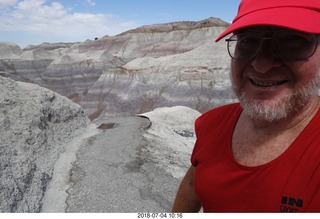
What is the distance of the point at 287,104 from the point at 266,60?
33 cm

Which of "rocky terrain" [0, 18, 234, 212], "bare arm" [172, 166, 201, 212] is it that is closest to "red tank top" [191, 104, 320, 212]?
"bare arm" [172, 166, 201, 212]

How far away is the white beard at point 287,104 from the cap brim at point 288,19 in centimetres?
40

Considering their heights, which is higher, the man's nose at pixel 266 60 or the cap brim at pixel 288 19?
the cap brim at pixel 288 19

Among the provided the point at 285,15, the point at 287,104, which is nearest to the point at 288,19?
the point at 285,15

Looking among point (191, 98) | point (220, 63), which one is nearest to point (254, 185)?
point (191, 98)

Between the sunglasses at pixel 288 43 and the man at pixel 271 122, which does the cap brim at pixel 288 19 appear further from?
the sunglasses at pixel 288 43

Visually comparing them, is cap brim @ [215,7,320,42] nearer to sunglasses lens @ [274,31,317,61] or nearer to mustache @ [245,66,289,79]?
sunglasses lens @ [274,31,317,61]

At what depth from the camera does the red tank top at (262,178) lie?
6.19 feet

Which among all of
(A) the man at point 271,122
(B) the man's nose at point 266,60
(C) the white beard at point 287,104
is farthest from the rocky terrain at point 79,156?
(B) the man's nose at point 266,60

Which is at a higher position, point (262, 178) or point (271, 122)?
point (271, 122)

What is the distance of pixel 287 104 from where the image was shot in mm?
2166

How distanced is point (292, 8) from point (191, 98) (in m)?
36.5

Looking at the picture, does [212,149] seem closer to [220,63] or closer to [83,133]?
Result: [83,133]

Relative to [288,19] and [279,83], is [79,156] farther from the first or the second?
[288,19]
